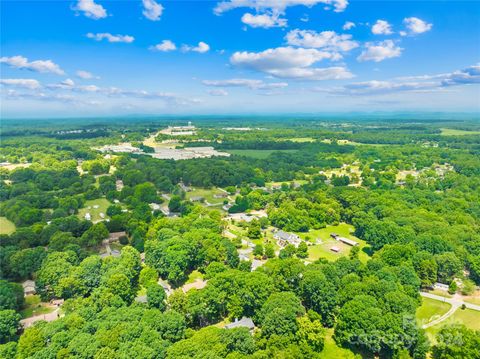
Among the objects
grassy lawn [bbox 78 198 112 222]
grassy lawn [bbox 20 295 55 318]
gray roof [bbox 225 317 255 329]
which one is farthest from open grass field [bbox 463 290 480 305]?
grassy lawn [bbox 78 198 112 222]

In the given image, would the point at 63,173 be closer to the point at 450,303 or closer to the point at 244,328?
the point at 244,328

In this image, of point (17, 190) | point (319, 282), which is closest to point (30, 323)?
point (319, 282)

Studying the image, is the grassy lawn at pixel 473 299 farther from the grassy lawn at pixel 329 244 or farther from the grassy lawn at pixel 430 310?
the grassy lawn at pixel 329 244

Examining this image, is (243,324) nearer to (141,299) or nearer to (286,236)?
(141,299)

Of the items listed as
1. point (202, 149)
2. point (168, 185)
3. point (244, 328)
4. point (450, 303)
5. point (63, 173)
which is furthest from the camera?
point (202, 149)

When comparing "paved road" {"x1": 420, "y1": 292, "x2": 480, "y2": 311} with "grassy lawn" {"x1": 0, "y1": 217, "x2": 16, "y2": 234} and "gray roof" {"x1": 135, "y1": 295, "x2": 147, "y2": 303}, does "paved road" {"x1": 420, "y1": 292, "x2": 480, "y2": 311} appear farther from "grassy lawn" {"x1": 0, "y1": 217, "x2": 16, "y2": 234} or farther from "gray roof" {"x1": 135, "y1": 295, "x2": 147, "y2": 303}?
"grassy lawn" {"x1": 0, "y1": 217, "x2": 16, "y2": 234}

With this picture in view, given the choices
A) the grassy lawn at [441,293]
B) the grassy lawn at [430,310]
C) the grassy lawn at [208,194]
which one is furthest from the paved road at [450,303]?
the grassy lawn at [208,194]
